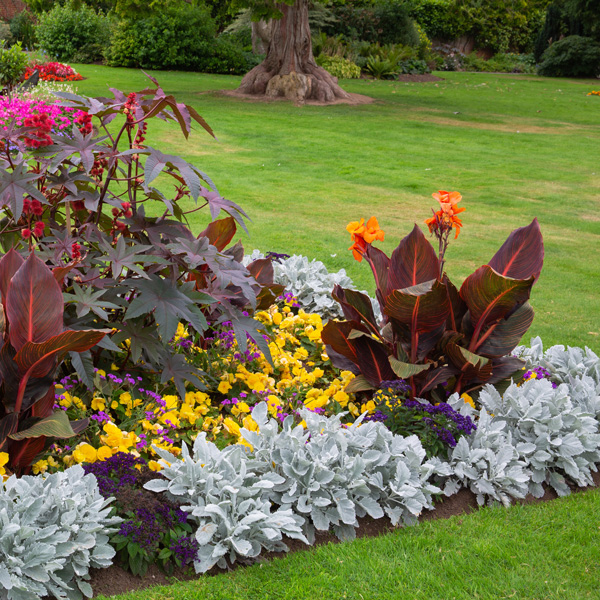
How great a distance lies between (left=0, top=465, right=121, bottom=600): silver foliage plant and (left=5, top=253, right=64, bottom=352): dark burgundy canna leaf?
50 centimetres

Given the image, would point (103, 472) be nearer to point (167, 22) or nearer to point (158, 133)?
point (158, 133)

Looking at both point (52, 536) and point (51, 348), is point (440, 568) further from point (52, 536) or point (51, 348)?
point (51, 348)

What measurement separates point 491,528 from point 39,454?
6.07 feet

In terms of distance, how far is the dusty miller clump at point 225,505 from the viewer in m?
2.39

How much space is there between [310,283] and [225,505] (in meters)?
2.36

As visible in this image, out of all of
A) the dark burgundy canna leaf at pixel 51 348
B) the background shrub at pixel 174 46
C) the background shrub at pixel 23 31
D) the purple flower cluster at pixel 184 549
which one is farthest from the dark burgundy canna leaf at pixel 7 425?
the background shrub at pixel 23 31

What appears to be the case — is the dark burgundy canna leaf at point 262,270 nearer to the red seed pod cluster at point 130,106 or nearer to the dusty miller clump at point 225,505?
the red seed pod cluster at point 130,106

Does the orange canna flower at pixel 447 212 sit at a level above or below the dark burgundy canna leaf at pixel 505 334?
above

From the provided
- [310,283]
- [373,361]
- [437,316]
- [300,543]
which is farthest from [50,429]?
[310,283]

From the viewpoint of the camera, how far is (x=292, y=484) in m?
2.61

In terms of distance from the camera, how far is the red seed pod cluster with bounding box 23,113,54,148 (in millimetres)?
2803

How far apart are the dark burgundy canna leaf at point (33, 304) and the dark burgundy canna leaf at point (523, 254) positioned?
205 centimetres

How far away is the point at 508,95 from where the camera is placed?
69.5ft

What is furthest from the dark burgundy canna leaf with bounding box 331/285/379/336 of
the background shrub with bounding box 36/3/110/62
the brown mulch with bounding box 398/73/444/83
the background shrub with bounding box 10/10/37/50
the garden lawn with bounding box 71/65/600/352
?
the background shrub with bounding box 10/10/37/50
